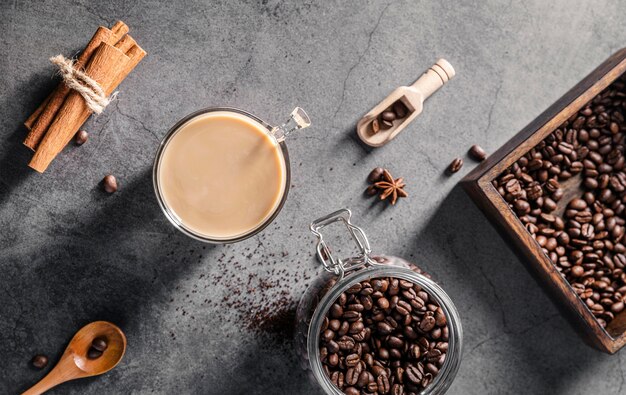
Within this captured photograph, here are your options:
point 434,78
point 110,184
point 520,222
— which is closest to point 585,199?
point 520,222

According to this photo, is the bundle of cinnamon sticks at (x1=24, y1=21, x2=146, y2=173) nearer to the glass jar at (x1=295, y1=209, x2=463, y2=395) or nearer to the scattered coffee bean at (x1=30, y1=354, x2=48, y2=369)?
the scattered coffee bean at (x1=30, y1=354, x2=48, y2=369)

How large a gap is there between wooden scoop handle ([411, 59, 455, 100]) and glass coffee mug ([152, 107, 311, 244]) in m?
0.42

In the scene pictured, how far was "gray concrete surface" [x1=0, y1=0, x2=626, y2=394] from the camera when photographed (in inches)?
68.2

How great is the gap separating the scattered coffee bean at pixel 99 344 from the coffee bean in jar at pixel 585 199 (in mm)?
1248

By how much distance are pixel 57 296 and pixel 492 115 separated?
55.5 inches

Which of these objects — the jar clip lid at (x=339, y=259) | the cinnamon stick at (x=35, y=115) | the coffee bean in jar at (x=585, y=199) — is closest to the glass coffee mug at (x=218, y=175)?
the jar clip lid at (x=339, y=259)

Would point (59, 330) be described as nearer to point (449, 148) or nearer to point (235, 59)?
point (235, 59)

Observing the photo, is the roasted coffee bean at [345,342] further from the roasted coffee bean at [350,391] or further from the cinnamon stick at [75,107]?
the cinnamon stick at [75,107]

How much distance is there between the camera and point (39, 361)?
1.71m

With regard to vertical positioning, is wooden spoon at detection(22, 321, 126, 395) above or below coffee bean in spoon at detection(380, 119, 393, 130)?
above

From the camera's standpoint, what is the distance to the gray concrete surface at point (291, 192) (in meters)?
1.73

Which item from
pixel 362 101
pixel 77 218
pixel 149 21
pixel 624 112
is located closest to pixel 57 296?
pixel 77 218

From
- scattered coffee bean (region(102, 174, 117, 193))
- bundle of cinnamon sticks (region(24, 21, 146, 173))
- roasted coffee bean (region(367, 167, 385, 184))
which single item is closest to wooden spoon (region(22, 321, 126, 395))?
scattered coffee bean (region(102, 174, 117, 193))

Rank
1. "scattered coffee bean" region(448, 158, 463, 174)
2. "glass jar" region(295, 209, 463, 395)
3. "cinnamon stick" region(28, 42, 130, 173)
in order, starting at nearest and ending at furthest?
1. "glass jar" region(295, 209, 463, 395)
2. "cinnamon stick" region(28, 42, 130, 173)
3. "scattered coffee bean" region(448, 158, 463, 174)
